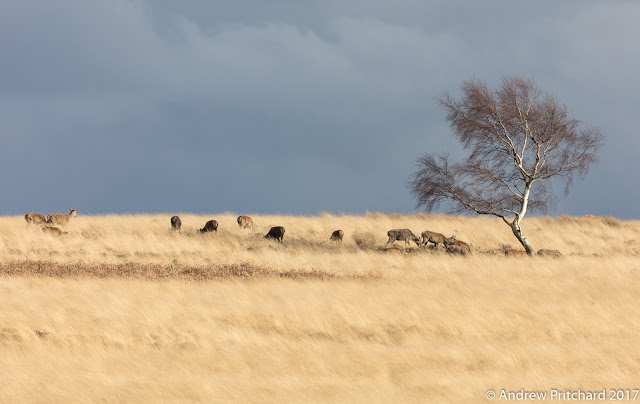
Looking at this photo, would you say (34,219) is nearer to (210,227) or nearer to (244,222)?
(210,227)

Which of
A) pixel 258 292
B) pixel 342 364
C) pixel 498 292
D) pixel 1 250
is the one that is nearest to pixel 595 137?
pixel 498 292

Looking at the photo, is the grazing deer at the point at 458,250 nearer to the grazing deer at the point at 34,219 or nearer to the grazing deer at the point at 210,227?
the grazing deer at the point at 210,227

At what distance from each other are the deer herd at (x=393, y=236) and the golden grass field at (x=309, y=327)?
2.61 meters

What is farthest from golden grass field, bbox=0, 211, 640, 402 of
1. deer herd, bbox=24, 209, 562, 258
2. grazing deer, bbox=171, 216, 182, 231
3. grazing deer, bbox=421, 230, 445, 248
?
grazing deer, bbox=171, 216, 182, 231

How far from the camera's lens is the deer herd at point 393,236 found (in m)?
27.8

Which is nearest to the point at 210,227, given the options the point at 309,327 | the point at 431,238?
the point at 431,238

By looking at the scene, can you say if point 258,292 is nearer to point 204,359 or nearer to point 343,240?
point 204,359

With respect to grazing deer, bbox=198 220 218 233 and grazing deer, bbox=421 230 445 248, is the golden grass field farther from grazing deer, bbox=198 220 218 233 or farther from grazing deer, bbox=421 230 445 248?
grazing deer, bbox=198 220 218 233

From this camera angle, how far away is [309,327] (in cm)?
1348

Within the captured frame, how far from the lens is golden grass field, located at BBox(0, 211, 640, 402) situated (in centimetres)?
972

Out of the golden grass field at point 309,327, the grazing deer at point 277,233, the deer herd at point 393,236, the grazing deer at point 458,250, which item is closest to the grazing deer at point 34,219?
the deer herd at point 393,236

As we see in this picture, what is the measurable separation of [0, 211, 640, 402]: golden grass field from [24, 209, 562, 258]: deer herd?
2.61m

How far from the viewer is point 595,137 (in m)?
30.6

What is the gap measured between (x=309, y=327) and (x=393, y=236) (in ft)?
56.5
